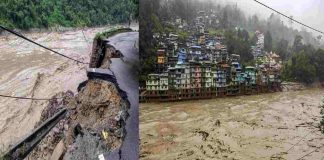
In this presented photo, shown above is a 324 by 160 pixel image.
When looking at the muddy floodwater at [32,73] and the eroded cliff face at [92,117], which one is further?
the eroded cliff face at [92,117]

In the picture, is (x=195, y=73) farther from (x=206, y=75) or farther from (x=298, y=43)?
(x=298, y=43)

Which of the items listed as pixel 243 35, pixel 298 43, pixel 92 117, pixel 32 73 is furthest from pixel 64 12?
pixel 298 43

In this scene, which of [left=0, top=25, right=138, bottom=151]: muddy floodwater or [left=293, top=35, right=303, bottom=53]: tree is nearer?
[left=0, top=25, right=138, bottom=151]: muddy floodwater

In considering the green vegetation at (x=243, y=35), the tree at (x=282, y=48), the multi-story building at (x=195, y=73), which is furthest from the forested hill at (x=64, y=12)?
the tree at (x=282, y=48)

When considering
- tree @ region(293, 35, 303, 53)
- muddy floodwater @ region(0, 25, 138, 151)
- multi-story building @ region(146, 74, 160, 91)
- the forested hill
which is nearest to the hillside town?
multi-story building @ region(146, 74, 160, 91)

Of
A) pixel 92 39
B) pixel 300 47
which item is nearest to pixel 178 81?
pixel 92 39

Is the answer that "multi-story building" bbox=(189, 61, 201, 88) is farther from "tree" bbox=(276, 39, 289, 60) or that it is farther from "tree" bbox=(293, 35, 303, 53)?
"tree" bbox=(293, 35, 303, 53)

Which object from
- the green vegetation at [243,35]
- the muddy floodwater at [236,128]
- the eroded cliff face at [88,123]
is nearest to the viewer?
the eroded cliff face at [88,123]

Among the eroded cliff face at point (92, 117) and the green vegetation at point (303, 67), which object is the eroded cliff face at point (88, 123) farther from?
the green vegetation at point (303, 67)
